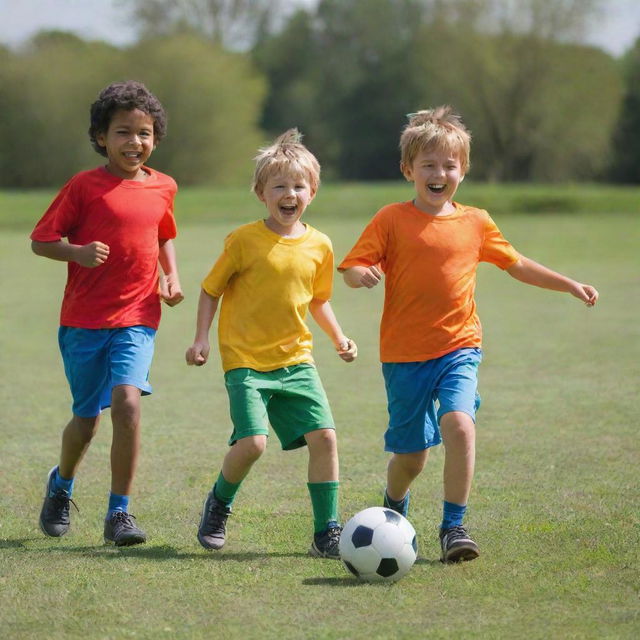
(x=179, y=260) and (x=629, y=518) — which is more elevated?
(x=629, y=518)

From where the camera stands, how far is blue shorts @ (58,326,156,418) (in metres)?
5.01

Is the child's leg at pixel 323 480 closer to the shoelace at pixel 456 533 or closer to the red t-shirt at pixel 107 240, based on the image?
the shoelace at pixel 456 533

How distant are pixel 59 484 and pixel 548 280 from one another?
2.35 meters

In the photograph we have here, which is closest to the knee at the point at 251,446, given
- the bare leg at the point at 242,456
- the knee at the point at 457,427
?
the bare leg at the point at 242,456

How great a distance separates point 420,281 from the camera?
4.90 metres

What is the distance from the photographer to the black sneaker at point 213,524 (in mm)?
4805

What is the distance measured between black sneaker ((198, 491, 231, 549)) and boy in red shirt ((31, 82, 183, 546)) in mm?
305

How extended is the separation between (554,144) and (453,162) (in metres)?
48.9

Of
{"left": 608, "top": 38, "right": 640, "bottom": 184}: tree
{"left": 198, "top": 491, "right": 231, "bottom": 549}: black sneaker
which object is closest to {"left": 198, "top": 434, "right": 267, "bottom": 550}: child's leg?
{"left": 198, "top": 491, "right": 231, "bottom": 549}: black sneaker

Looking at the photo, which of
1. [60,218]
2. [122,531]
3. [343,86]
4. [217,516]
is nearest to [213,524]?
[217,516]

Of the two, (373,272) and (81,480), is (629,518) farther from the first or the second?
(81,480)

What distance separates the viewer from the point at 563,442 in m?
7.00

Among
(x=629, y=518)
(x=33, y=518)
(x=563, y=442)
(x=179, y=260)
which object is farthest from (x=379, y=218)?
(x=179, y=260)

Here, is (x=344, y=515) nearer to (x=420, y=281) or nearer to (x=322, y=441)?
(x=322, y=441)
